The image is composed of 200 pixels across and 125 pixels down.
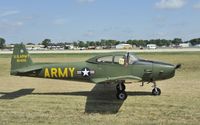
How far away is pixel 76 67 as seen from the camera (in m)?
14.7

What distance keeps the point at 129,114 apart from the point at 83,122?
1.63 metres

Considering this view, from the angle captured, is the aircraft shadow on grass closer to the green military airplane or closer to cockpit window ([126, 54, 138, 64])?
the green military airplane

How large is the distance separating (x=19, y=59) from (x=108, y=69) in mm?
3850

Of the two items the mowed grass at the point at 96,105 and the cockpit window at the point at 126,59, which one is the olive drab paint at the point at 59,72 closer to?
the mowed grass at the point at 96,105

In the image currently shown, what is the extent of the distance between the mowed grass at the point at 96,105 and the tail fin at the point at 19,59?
1.20 metres

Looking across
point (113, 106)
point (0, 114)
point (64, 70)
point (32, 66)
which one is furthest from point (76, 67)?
point (0, 114)

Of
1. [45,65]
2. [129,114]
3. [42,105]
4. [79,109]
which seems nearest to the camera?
[129,114]

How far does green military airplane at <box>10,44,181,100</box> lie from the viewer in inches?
553

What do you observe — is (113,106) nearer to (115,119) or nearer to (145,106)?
(145,106)

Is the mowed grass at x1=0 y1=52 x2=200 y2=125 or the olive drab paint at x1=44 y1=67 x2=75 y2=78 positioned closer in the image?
the mowed grass at x1=0 y1=52 x2=200 y2=125

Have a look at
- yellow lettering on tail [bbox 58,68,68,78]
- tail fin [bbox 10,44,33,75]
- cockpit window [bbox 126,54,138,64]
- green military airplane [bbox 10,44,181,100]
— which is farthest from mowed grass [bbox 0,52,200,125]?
cockpit window [bbox 126,54,138,64]

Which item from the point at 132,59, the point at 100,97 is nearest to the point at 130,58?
the point at 132,59

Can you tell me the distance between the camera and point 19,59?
15414mm

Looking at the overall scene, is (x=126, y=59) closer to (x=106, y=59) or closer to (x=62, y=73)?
(x=106, y=59)
